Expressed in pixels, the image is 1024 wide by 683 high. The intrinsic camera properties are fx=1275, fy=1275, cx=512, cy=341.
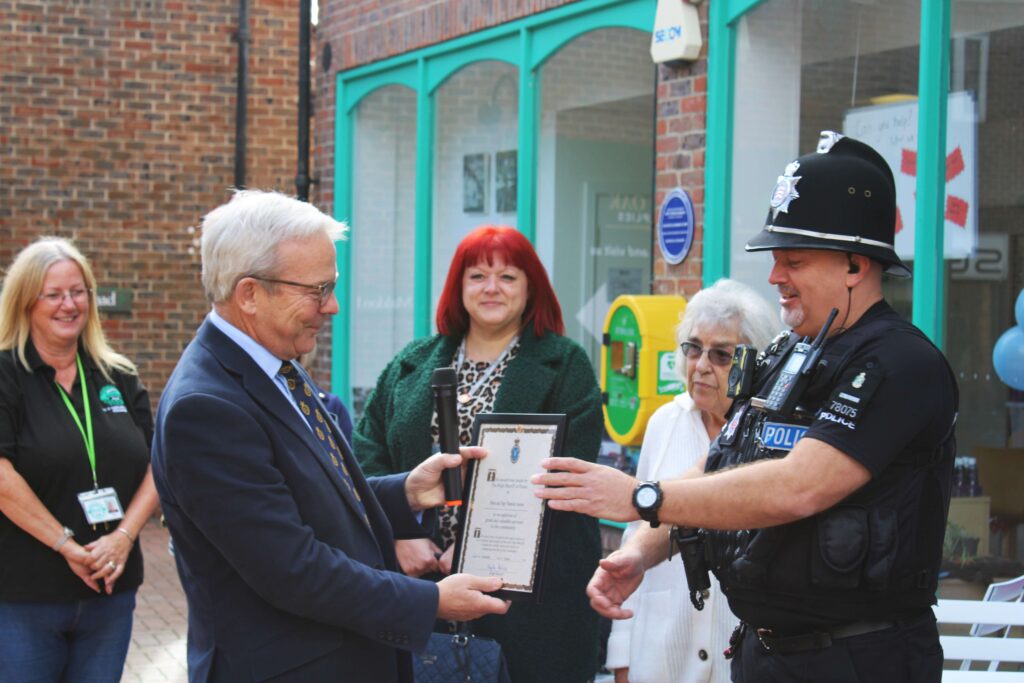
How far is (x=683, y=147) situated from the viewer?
655 centimetres

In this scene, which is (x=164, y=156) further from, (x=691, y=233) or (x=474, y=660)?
(x=474, y=660)

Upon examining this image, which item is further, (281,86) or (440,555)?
(281,86)

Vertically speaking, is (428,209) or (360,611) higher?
(428,209)

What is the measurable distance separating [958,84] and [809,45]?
3.63 ft

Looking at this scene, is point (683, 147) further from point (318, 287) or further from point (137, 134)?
point (137, 134)

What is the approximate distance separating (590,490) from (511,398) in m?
1.21

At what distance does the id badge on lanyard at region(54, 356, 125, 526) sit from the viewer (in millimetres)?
4605

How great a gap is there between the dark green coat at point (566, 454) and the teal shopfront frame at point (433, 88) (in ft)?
10.3

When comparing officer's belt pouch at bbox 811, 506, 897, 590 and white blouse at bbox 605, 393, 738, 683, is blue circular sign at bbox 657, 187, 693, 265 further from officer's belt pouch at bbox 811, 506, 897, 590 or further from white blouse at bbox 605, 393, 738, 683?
officer's belt pouch at bbox 811, 506, 897, 590

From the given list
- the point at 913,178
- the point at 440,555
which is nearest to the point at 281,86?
the point at 913,178

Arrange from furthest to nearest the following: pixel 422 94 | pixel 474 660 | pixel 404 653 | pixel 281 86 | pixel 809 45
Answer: pixel 281 86 → pixel 422 94 → pixel 809 45 → pixel 474 660 → pixel 404 653

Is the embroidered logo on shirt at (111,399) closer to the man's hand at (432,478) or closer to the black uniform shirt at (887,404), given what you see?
the man's hand at (432,478)

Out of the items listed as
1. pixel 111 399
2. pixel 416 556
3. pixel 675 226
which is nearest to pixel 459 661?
pixel 416 556

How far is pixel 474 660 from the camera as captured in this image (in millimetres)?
3773
